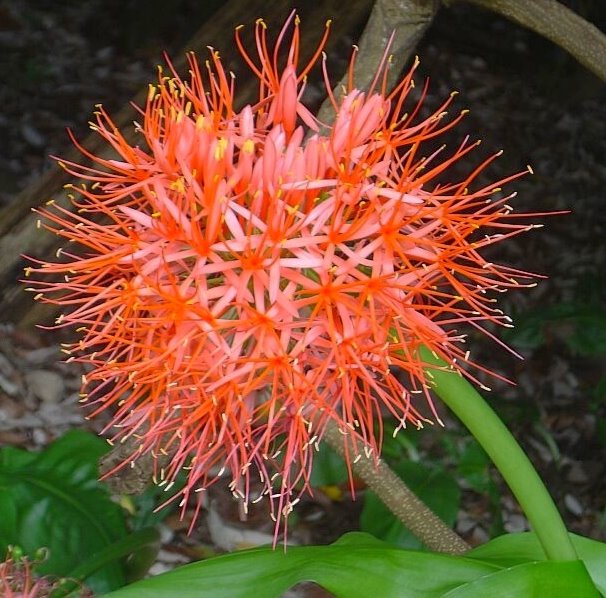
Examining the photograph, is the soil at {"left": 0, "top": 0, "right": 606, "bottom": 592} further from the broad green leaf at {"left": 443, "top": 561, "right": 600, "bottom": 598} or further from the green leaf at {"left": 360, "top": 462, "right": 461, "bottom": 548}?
the broad green leaf at {"left": 443, "top": 561, "right": 600, "bottom": 598}

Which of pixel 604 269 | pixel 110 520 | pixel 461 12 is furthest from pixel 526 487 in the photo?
pixel 461 12

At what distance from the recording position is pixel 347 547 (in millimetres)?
712

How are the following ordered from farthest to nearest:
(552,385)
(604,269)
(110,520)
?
(604,269) → (552,385) → (110,520)

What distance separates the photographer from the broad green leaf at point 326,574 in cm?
67

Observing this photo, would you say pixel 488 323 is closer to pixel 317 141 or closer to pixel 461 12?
pixel 461 12

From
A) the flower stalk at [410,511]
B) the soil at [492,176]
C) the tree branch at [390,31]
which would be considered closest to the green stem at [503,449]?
the flower stalk at [410,511]

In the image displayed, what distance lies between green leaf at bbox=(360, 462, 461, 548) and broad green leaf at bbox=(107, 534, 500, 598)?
0.50 metres

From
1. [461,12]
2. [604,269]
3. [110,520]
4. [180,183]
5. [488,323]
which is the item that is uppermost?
[461,12]

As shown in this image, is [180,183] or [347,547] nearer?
[180,183]

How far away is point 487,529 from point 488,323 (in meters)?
0.44

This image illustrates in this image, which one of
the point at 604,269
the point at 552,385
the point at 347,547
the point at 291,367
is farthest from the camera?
the point at 604,269

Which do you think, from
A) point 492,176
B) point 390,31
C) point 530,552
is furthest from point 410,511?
point 492,176

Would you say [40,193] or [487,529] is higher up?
[40,193]

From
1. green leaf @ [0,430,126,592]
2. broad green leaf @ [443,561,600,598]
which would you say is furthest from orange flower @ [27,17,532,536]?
green leaf @ [0,430,126,592]
